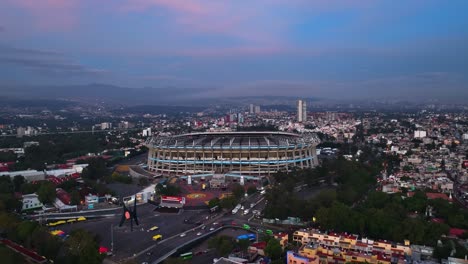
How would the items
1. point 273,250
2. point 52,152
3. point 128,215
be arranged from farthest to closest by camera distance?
point 52,152 < point 128,215 < point 273,250

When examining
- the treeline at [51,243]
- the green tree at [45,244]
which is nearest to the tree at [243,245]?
the treeline at [51,243]

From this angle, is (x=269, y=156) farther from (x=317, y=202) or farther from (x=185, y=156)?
(x=317, y=202)

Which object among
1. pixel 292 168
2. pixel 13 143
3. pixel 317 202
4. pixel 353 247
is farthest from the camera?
pixel 13 143

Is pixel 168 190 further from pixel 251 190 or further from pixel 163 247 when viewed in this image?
pixel 163 247

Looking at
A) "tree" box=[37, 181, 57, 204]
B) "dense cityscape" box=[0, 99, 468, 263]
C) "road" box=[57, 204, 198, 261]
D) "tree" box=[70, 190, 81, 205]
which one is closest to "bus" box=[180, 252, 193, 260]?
"dense cityscape" box=[0, 99, 468, 263]

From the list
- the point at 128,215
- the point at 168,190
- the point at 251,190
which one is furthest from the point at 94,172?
the point at 251,190

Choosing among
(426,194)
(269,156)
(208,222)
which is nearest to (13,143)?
(269,156)

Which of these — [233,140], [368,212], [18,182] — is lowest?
[18,182]
